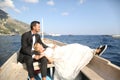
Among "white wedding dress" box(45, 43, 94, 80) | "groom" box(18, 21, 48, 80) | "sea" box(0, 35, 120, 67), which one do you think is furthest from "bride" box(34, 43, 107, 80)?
"sea" box(0, 35, 120, 67)

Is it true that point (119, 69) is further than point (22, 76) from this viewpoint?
No

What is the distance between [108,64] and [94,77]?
1.29ft

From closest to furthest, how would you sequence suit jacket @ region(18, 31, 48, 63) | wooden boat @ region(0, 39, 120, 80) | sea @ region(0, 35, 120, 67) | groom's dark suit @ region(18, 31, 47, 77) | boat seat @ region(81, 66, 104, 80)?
wooden boat @ region(0, 39, 120, 80), boat seat @ region(81, 66, 104, 80), groom's dark suit @ region(18, 31, 47, 77), suit jacket @ region(18, 31, 48, 63), sea @ region(0, 35, 120, 67)

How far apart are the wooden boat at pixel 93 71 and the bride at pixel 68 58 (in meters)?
0.18

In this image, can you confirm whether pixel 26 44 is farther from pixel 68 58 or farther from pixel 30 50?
pixel 68 58

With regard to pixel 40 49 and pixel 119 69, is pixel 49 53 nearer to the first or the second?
pixel 40 49

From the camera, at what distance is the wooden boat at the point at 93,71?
144 inches

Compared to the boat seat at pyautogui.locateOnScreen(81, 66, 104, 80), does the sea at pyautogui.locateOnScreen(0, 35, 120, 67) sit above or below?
below

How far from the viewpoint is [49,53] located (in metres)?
5.04

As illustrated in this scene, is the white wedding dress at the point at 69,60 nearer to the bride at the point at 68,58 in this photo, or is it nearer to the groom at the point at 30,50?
the bride at the point at 68,58

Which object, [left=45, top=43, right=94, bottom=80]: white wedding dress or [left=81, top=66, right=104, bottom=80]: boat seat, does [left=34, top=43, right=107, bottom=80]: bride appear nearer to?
[left=45, top=43, right=94, bottom=80]: white wedding dress

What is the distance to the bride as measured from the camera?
440 cm

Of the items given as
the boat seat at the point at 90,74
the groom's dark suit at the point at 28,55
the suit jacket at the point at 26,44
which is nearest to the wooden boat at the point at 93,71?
the boat seat at the point at 90,74

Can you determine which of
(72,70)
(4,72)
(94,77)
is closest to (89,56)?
(72,70)
